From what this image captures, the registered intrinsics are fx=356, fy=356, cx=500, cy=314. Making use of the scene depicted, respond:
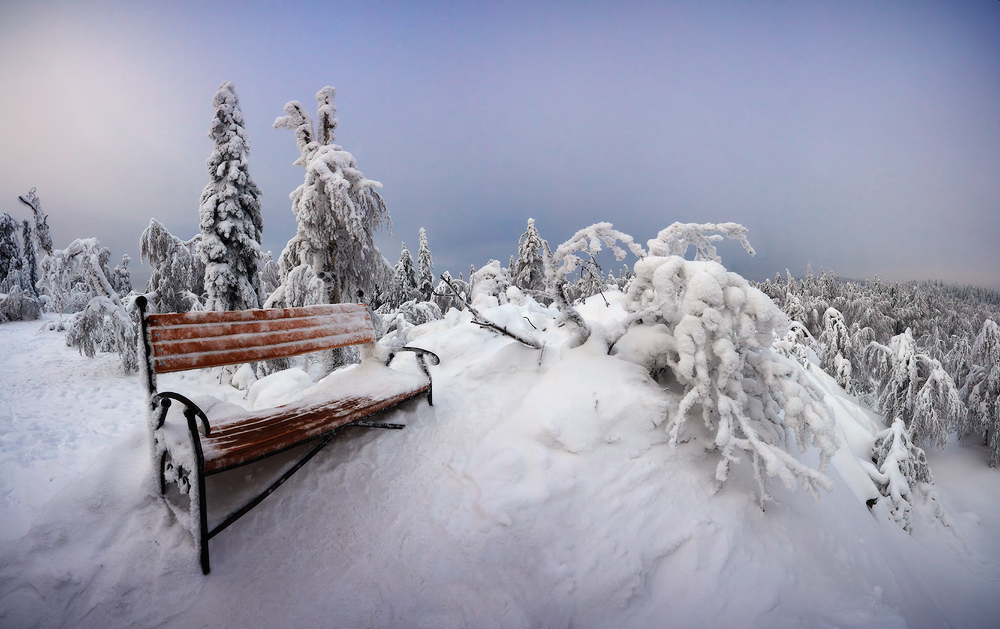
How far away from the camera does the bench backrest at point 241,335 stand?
92.1 inches

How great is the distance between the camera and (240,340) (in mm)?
2752

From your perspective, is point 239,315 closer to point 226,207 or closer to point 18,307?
point 226,207

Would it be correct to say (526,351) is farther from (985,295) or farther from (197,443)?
(985,295)

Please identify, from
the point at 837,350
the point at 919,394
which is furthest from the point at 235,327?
the point at 837,350

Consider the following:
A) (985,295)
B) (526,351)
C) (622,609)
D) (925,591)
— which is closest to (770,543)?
(622,609)

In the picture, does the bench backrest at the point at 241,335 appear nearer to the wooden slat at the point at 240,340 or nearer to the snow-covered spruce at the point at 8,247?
the wooden slat at the point at 240,340

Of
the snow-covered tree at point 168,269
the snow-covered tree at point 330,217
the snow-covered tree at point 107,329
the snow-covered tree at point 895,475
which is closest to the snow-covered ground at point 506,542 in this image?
the snow-covered tree at point 895,475

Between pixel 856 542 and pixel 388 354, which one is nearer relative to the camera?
pixel 856 542

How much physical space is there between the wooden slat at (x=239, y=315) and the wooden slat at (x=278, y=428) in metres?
0.77

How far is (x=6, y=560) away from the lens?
1784 mm

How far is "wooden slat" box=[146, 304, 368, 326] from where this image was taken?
2.36m

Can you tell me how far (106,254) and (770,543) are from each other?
60.4ft

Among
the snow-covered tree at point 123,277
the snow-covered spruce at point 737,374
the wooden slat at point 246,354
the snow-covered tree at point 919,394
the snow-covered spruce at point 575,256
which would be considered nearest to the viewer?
the wooden slat at point 246,354

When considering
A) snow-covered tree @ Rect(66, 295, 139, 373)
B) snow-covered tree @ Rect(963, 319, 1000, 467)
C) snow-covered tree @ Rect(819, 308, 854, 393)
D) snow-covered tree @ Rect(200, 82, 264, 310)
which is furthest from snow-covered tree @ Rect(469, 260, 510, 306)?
snow-covered tree @ Rect(963, 319, 1000, 467)
